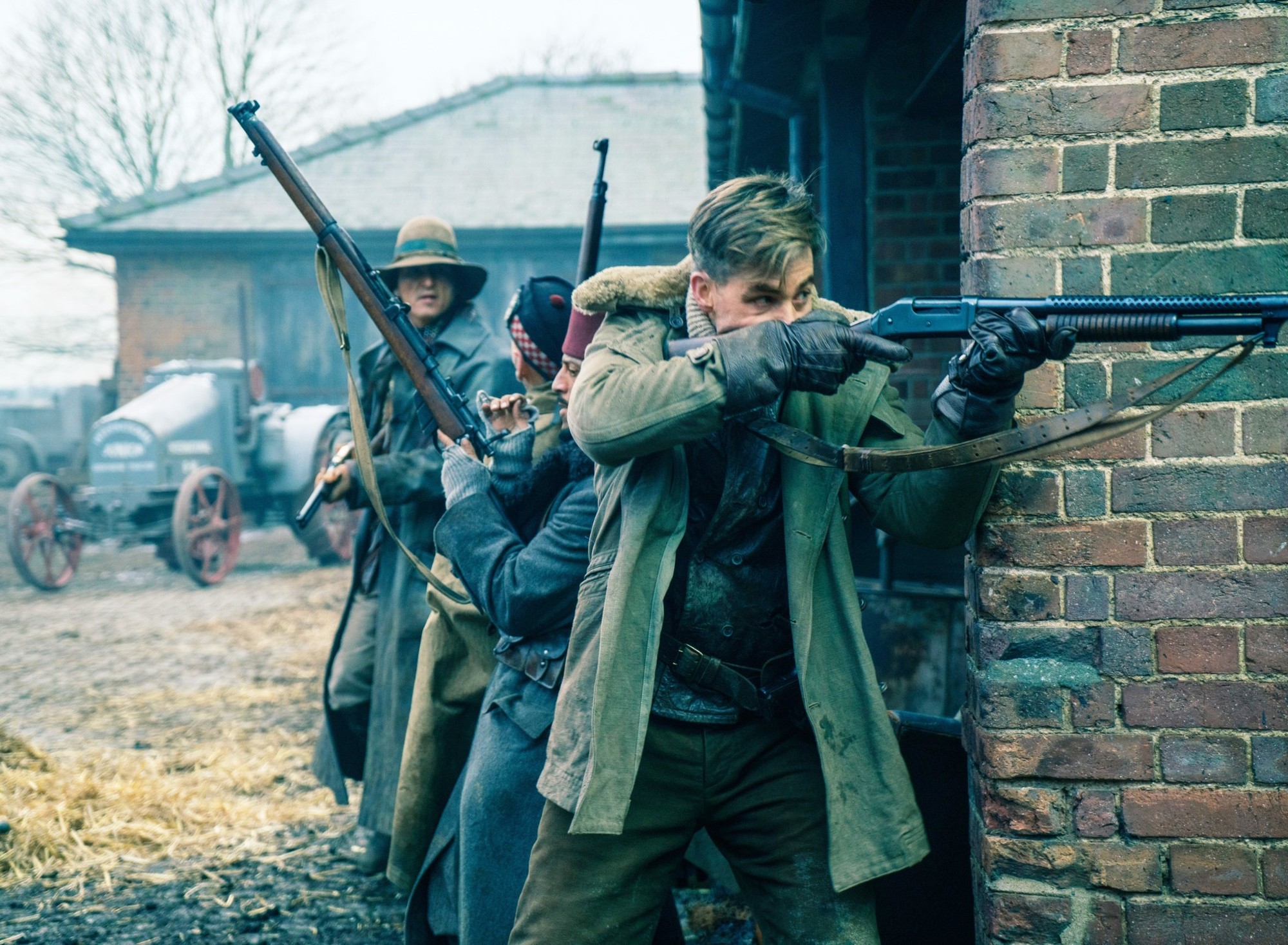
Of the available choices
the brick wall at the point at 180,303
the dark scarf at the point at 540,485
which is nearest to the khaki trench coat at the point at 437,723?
the dark scarf at the point at 540,485

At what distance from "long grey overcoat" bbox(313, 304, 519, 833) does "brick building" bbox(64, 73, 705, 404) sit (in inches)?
443

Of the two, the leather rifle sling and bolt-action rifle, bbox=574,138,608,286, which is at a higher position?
bolt-action rifle, bbox=574,138,608,286

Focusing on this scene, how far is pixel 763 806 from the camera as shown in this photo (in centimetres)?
187

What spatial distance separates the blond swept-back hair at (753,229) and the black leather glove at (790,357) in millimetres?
135

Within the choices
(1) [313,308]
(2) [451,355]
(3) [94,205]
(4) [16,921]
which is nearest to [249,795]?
(4) [16,921]

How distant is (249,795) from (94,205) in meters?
21.9

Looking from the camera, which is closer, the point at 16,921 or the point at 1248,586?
the point at 1248,586

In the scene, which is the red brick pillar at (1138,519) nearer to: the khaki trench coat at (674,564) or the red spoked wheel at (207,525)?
the khaki trench coat at (674,564)

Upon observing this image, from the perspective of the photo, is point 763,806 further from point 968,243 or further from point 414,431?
point 414,431

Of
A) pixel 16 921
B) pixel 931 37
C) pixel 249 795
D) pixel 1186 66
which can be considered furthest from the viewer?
pixel 249 795

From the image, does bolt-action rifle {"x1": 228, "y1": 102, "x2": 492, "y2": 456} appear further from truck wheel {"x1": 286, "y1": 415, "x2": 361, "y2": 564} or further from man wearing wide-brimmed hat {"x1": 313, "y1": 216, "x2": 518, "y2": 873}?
truck wheel {"x1": 286, "y1": 415, "x2": 361, "y2": 564}

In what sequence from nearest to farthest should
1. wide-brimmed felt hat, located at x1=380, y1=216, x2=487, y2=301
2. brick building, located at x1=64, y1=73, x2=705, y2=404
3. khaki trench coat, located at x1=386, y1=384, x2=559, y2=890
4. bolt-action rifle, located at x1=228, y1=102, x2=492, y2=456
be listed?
khaki trench coat, located at x1=386, y1=384, x2=559, y2=890
bolt-action rifle, located at x1=228, y1=102, x2=492, y2=456
wide-brimmed felt hat, located at x1=380, y1=216, x2=487, y2=301
brick building, located at x1=64, y1=73, x2=705, y2=404

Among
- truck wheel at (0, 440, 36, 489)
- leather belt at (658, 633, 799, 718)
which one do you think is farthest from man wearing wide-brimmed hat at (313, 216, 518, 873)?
truck wheel at (0, 440, 36, 489)

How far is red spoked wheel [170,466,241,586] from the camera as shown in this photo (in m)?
9.90
